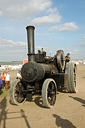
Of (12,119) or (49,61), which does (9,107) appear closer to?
(12,119)

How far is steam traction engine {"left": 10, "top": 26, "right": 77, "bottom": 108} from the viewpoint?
498cm

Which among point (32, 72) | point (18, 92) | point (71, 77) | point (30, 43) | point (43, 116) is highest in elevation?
point (30, 43)

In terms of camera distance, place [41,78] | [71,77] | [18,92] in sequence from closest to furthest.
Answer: [41,78], [18,92], [71,77]

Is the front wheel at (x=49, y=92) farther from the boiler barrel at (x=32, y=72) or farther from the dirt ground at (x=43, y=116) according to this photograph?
the boiler barrel at (x=32, y=72)

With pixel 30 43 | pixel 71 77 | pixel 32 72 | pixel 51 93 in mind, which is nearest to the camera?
pixel 32 72

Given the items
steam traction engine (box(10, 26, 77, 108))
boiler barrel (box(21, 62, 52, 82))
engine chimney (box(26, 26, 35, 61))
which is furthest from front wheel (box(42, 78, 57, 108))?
engine chimney (box(26, 26, 35, 61))

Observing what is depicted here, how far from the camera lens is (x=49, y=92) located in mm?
5129

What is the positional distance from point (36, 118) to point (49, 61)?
2810 millimetres

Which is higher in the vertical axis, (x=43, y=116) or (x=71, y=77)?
(x=71, y=77)

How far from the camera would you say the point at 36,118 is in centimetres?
402

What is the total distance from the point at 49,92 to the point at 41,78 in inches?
23.0

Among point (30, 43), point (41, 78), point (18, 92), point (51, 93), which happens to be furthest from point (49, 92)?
point (30, 43)

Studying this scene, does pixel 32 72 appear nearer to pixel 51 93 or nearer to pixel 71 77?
pixel 51 93

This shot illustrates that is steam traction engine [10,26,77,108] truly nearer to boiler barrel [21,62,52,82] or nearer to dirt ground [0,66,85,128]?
boiler barrel [21,62,52,82]
